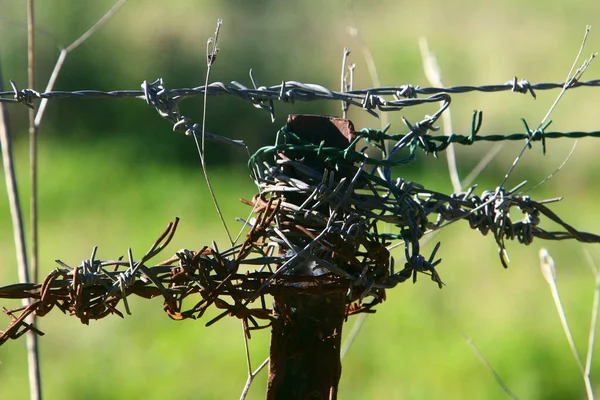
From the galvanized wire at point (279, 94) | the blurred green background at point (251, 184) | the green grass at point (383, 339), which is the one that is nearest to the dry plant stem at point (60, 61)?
the galvanized wire at point (279, 94)

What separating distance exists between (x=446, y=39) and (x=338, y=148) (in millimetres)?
10099

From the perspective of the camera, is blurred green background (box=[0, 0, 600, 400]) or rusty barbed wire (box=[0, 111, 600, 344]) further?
blurred green background (box=[0, 0, 600, 400])

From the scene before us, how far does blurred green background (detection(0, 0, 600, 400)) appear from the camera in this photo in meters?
4.95

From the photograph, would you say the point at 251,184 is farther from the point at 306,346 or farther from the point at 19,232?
the point at 306,346

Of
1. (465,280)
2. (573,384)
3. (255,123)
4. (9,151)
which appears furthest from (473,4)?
(9,151)

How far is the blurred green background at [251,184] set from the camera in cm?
495

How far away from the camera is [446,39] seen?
1120 centimetres

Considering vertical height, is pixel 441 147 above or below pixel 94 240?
below

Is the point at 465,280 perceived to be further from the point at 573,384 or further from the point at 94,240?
the point at 94,240

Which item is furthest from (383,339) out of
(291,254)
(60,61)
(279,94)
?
(279,94)

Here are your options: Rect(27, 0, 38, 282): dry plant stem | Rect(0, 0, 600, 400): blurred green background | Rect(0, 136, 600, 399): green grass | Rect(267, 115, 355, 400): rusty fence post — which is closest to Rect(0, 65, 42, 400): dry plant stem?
Rect(27, 0, 38, 282): dry plant stem

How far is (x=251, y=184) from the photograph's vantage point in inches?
329

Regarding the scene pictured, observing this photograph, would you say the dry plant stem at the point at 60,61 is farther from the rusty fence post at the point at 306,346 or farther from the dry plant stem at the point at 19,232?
the rusty fence post at the point at 306,346

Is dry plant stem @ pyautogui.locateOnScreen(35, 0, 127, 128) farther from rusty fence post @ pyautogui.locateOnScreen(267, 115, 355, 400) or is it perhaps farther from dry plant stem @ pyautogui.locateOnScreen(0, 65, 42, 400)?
rusty fence post @ pyautogui.locateOnScreen(267, 115, 355, 400)
